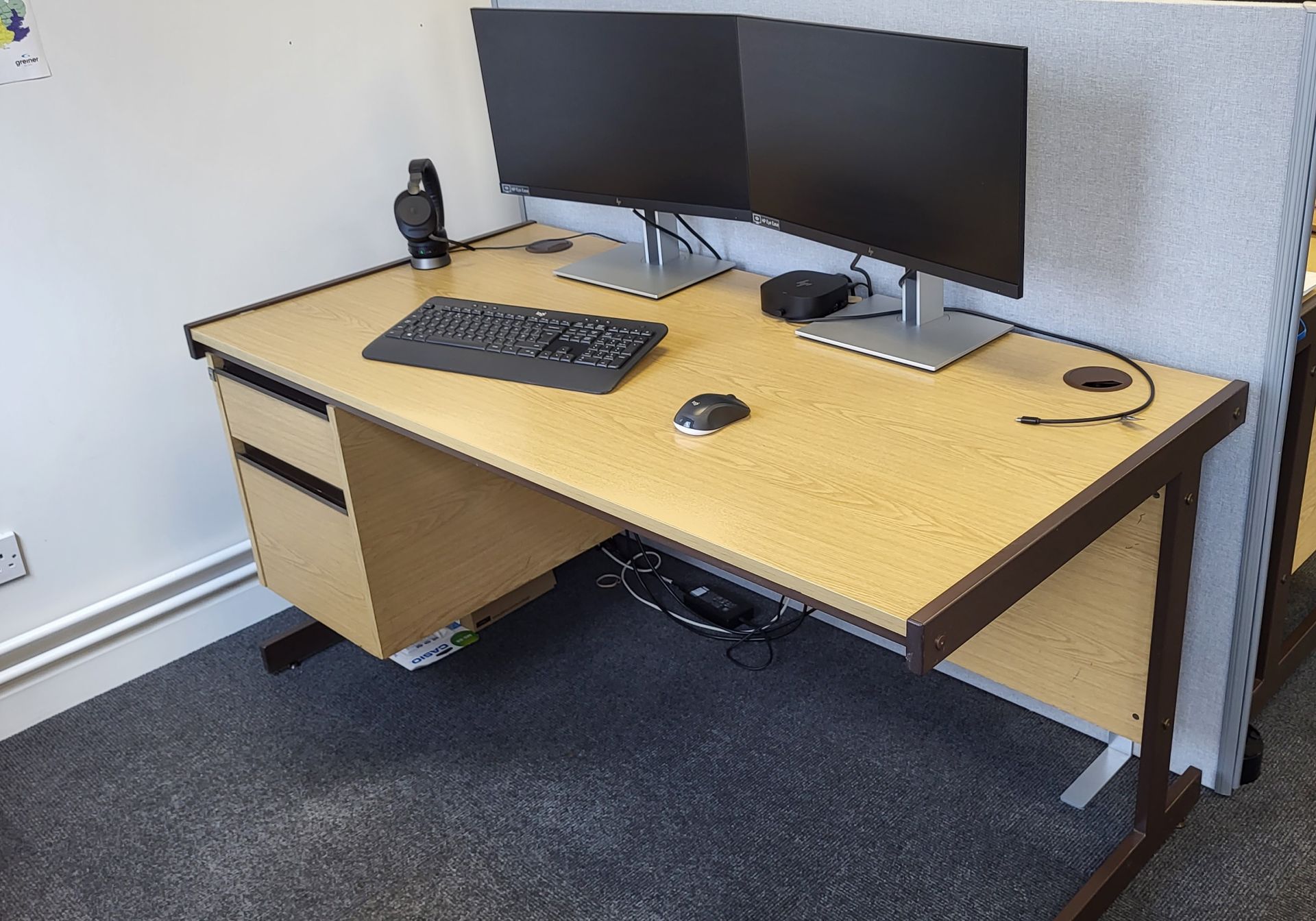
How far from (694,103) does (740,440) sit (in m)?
0.69

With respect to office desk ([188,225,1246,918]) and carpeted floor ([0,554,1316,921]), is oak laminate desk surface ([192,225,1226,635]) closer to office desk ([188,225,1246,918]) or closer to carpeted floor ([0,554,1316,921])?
office desk ([188,225,1246,918])

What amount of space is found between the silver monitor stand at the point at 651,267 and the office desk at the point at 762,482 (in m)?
0.04

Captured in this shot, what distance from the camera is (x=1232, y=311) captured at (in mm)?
1608

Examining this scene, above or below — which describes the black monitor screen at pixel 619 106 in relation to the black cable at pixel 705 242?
above

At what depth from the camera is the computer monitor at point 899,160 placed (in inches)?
59.7

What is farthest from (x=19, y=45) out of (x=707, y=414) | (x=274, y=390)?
(x=707, y=414)

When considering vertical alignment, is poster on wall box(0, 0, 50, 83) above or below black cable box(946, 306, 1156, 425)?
above

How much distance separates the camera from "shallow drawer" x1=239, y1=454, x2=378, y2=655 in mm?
2053

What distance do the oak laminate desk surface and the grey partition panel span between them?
0.08 m

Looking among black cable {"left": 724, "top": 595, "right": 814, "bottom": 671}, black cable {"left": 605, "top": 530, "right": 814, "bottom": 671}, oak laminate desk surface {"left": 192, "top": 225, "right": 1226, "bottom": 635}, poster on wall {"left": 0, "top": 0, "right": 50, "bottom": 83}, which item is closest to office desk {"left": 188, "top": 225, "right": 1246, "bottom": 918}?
oak laminate desk surface {"left": 192, "top": 225, "right": 1226, "bottom": 635}

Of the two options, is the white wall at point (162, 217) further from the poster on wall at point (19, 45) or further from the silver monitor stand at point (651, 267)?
the silver monitor stand at point (651, 267)

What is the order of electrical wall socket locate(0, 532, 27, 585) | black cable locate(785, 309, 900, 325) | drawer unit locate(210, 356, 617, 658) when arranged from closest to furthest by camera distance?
black cable locate(785, 309, 900, 325) → drawer unit locate(210, 356, 617, 658) → electrical wall socket locate(0, 532, 27, 585)

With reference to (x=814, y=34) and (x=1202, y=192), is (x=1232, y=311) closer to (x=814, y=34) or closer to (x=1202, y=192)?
(x=1202, y=192)

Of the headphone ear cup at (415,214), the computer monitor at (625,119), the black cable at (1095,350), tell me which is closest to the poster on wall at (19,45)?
the headphone ear cup at (415,214)
